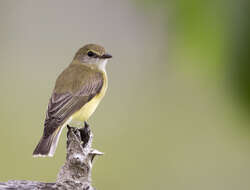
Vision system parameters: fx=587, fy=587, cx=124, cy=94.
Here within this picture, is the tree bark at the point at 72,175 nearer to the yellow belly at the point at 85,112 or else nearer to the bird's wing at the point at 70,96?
the bird's wing at the point at 70,96

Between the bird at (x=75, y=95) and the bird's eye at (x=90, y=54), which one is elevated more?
the bird's eye at (x=90, y=54)

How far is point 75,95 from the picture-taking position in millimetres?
6199

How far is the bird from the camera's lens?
5620mm

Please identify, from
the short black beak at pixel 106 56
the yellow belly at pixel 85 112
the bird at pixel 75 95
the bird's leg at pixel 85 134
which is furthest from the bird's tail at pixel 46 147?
the short black beak at pixel 106 56

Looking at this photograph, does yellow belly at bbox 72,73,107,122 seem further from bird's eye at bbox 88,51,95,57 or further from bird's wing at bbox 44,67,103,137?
bird's eye at bbox 88,51,95,57

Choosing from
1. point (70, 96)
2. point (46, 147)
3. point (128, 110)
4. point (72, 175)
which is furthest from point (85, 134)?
point (128, 110)

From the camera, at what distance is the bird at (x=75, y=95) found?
562 centimetres

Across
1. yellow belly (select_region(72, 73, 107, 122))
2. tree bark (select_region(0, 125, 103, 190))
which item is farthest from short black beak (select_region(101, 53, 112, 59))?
tree bark (select_region(0, 125, 103, 190))

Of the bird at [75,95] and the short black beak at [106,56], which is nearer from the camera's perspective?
the bird at [75,95]

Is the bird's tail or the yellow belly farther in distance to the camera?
the yellow belly

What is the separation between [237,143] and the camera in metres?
8.12

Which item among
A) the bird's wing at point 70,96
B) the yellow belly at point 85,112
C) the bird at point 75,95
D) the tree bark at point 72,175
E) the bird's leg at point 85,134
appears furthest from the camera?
the yellow belly at point 85,112

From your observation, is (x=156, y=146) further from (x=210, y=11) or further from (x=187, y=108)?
(x=210, y=11)

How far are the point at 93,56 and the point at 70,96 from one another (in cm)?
106
